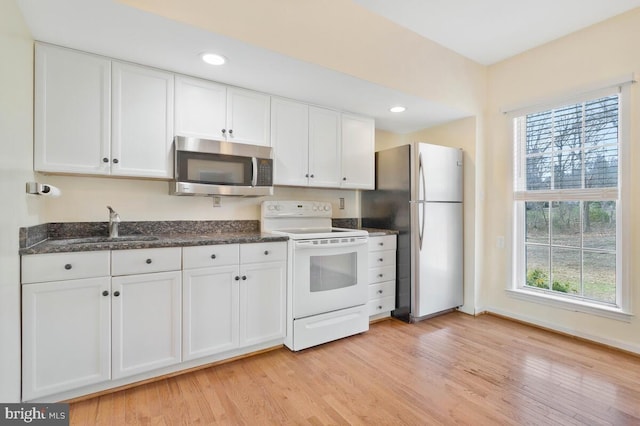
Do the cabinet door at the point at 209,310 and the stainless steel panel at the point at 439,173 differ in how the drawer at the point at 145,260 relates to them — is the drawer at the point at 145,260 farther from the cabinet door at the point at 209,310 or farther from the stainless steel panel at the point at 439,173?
the stainless steel panel at the point at 439,173

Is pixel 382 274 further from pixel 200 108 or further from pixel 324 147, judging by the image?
pixel 200 108

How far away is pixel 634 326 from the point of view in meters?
2.48

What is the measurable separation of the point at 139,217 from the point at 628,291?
3.95 metres

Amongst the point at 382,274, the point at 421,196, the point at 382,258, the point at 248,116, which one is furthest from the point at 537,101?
the point at 248,116

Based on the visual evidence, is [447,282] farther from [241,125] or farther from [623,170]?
[241,125]

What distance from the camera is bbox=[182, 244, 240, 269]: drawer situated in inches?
83.7

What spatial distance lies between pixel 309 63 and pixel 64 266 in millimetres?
1970

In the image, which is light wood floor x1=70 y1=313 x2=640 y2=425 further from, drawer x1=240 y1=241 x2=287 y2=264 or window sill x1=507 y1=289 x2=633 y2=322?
drawer x1=240 y1=241 x2=287 y2=264

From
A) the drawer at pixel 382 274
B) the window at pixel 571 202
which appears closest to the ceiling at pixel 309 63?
the window at pixel 571 202

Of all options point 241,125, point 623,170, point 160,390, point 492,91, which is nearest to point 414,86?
point 492,91

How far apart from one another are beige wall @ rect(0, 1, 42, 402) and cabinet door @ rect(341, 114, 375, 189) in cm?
240

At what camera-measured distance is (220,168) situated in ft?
8.21

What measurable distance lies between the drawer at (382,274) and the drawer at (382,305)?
20 cm

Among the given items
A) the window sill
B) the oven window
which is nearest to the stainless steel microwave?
the oven window
